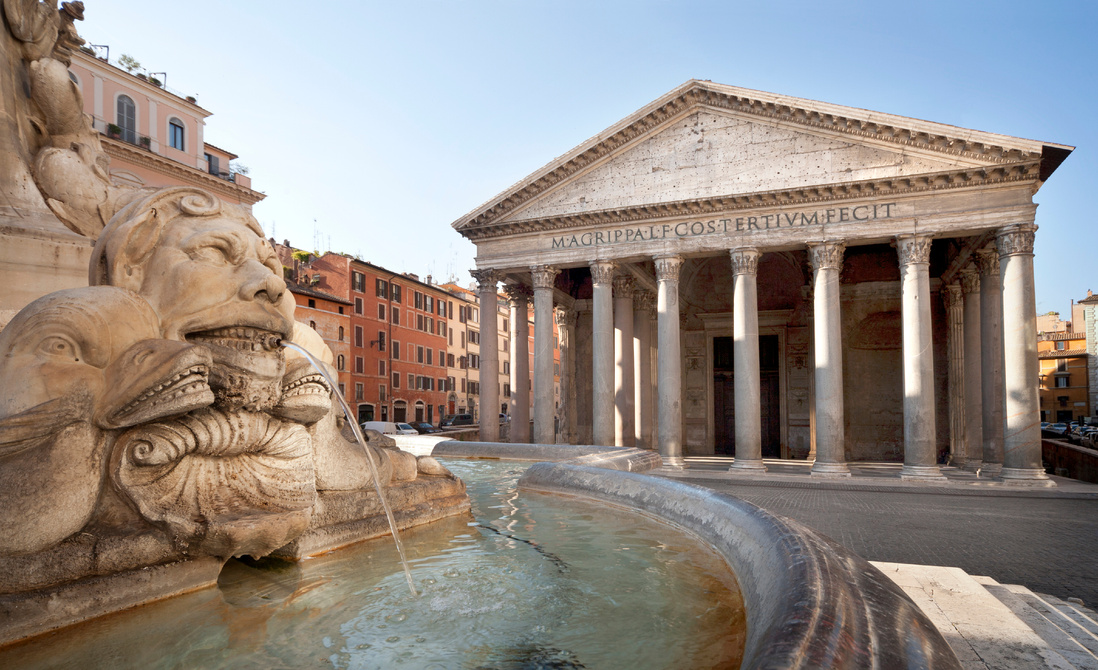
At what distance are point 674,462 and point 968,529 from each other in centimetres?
844

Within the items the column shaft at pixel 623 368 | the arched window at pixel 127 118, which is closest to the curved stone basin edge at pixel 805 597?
the column shaft at pixel 623 368

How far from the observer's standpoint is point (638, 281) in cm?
Answer: 2152

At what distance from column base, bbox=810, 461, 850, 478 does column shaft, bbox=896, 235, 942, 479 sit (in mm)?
1295

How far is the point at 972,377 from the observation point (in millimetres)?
18047

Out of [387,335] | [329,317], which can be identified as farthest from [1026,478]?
[387,335]

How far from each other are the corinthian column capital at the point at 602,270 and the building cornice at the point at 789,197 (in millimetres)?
1145

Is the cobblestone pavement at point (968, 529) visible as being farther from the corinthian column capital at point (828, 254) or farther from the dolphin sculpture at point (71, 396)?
the corinthian column capital at point (828, 254)

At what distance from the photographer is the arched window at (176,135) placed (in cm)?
2738

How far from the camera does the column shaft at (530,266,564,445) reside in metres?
18.6

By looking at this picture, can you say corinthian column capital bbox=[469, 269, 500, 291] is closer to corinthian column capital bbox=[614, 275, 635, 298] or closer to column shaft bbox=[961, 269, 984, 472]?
corinthian column capital bbox=[614, 275, 635, 298]

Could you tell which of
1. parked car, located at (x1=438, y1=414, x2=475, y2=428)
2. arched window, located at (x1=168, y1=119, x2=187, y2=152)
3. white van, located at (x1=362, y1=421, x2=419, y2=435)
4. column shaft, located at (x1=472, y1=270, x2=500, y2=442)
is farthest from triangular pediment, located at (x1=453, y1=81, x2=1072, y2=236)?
parked car, located at (x1=438, y1=414, x2=475, y2=428)

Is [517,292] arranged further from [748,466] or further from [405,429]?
[405,429]

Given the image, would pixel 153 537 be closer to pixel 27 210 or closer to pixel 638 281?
pixel 27 210

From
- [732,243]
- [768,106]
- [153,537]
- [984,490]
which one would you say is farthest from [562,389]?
[153,537]
